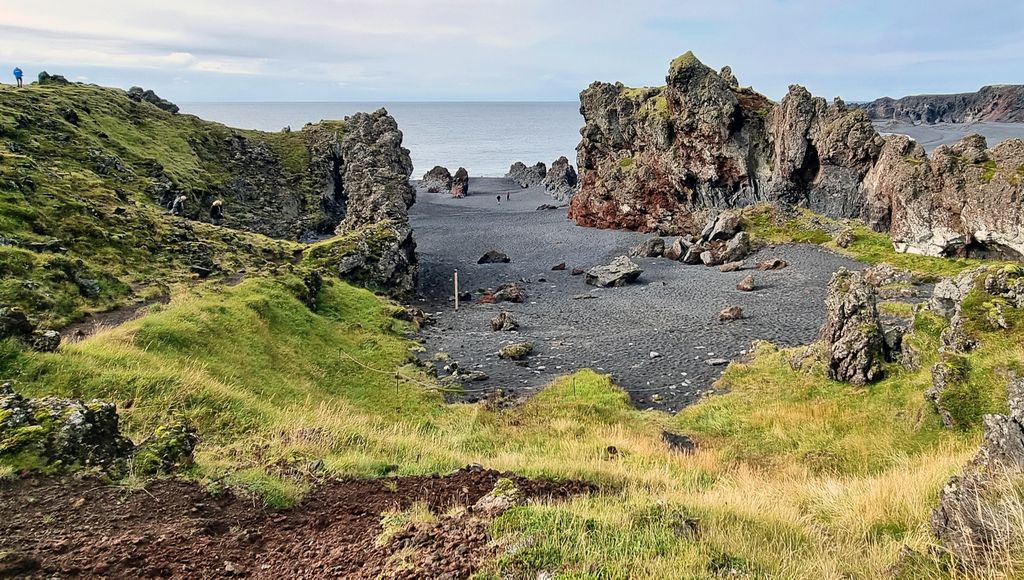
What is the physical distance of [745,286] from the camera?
35.7 meters

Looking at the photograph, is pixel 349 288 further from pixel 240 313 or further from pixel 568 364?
pixel 568 364

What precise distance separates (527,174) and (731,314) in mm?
97642

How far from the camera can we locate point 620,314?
3369cm

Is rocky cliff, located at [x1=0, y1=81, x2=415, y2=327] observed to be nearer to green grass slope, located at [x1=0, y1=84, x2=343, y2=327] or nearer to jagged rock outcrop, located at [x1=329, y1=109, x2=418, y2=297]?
green grass slope, located at [x1=0, y1=84, x2=343, y2=327]

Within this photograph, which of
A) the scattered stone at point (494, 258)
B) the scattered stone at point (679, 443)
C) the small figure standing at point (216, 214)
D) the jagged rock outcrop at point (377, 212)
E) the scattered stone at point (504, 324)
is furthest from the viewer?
the scattered stone at point (494, 258)

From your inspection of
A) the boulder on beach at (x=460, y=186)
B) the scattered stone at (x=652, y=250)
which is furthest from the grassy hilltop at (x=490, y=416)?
→ the boulder on beach at (x=460, y=186)

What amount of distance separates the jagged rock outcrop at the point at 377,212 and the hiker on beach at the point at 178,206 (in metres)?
12.3

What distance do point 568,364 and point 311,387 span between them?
11925mm

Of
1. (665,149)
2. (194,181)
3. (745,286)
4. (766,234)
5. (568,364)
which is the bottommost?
(568,364)

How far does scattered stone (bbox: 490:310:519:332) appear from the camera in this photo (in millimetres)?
31625

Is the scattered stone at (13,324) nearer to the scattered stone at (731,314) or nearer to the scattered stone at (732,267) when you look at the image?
the scattered stone at (731,314)

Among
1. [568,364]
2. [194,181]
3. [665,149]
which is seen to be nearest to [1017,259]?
[568,364]

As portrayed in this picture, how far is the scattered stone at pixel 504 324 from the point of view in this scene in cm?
3162

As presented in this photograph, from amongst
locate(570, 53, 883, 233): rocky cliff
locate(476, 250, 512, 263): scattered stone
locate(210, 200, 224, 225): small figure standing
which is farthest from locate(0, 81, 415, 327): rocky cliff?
locate(570, 53, 883, 233): rocky cliff
